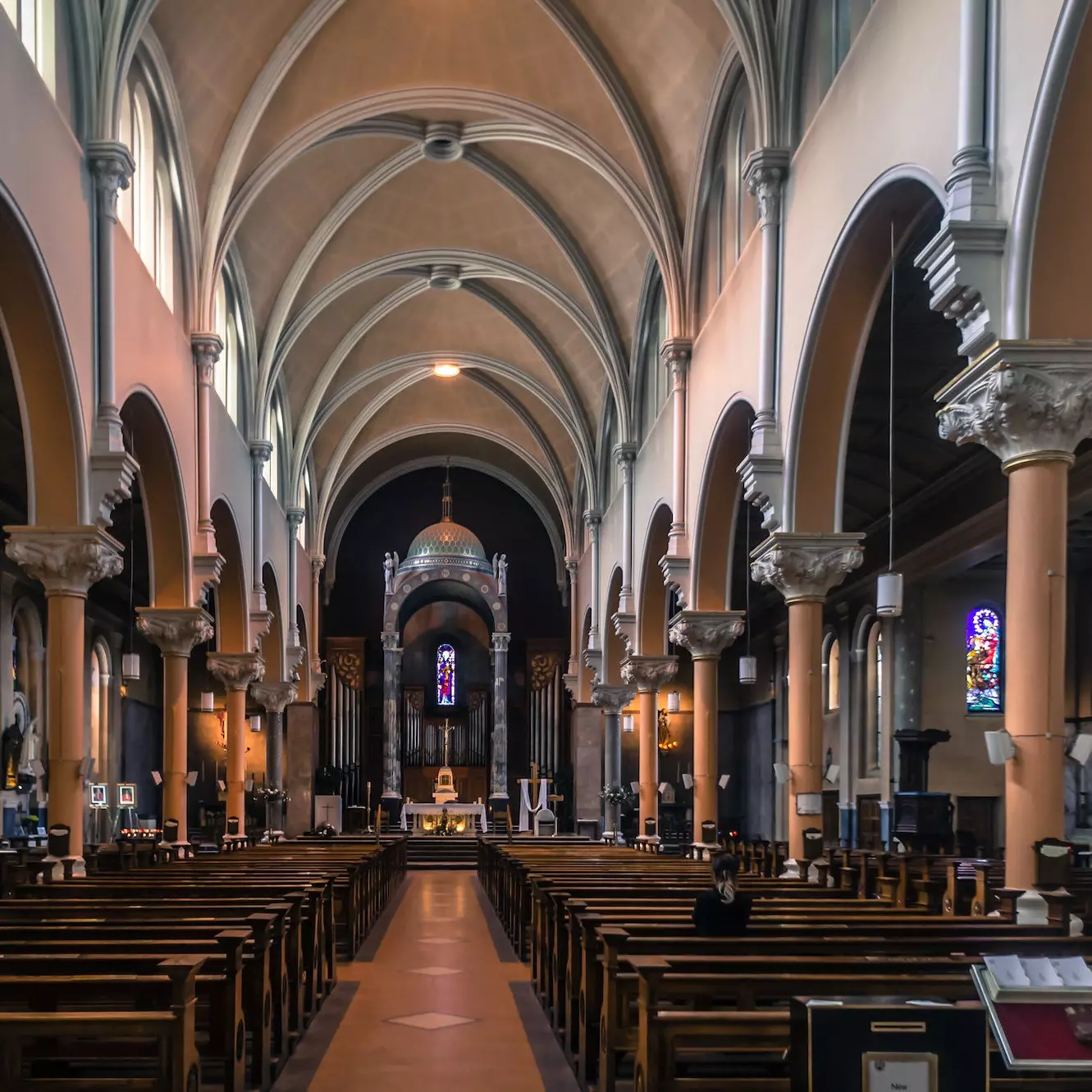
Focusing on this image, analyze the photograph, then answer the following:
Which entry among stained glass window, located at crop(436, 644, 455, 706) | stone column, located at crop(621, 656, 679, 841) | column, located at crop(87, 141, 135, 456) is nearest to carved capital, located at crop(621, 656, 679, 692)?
stone column, located at crop(621, 656, 679, 841)

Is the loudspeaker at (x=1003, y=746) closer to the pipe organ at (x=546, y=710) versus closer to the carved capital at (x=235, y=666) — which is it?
the carved capital at (x=235, y=666)

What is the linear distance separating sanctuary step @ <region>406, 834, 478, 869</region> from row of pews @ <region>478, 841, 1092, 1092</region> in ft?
68.4

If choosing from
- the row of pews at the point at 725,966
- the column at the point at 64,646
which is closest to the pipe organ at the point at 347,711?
the column at the point at 64,646

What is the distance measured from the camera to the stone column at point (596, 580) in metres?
34.0

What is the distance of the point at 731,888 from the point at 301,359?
26.6 meters

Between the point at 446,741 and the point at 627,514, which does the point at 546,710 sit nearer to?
the point at 446,741

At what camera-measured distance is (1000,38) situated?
10.0 m

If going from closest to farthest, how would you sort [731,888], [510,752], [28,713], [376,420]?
[731,888], [28,713], [376,420], [510,752]

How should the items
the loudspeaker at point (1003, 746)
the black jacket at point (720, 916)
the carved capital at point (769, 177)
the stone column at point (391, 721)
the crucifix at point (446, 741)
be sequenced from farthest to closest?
the crucifix at point (446, 741)
the stone column at point (391, 721)
the carved capital at point (769, 177)
the loudspeaker at point (1003, 746)
the black jacket at point (720, 916)

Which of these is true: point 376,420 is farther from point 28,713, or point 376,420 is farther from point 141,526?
point 28,713

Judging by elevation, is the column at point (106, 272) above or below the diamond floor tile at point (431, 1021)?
above

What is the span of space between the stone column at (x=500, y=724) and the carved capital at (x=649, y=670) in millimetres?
14064

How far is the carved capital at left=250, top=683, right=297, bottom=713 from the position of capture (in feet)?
109

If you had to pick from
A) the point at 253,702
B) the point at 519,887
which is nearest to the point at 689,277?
the point at 519,887
